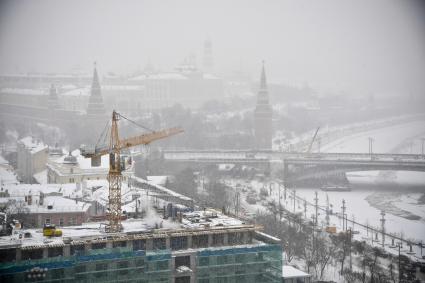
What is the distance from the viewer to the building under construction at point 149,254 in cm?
1809

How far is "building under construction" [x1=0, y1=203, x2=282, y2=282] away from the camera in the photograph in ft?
59.4

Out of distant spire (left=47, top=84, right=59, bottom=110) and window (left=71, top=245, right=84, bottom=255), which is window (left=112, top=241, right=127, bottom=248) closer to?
window (left=71, top=245, right=84, bottom=255)

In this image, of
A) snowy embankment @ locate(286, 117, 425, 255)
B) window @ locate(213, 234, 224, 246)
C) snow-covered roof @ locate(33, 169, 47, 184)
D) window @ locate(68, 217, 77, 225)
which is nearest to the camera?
window @ locate(213, 234, 224, 246)

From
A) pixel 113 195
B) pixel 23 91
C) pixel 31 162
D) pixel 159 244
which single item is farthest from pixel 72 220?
pixel 23 91

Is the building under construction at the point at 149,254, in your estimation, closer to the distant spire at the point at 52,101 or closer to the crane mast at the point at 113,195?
the crane mast at the point at 113,195

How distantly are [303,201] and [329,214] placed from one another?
3.82 metres

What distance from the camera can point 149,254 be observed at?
61.3 feet

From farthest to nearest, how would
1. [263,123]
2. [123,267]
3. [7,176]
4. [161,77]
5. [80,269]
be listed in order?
[161,77] → [263,123] → [7,176] → [123,267] → [80,269]

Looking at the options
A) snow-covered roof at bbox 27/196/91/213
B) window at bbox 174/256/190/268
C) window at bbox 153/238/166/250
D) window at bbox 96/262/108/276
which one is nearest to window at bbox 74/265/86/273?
window at bbox 96/262/108/276

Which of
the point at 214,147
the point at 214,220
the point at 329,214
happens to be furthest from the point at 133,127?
the point at 214,220

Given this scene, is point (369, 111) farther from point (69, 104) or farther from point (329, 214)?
point (329, 214)

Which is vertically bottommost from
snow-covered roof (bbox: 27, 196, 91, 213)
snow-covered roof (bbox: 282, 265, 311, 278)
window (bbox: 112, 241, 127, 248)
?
snow-covered roof (bbox: 282, 265, 311, 278)

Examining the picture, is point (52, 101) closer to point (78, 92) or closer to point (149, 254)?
point (78, 92)

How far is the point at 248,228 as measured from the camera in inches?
775
